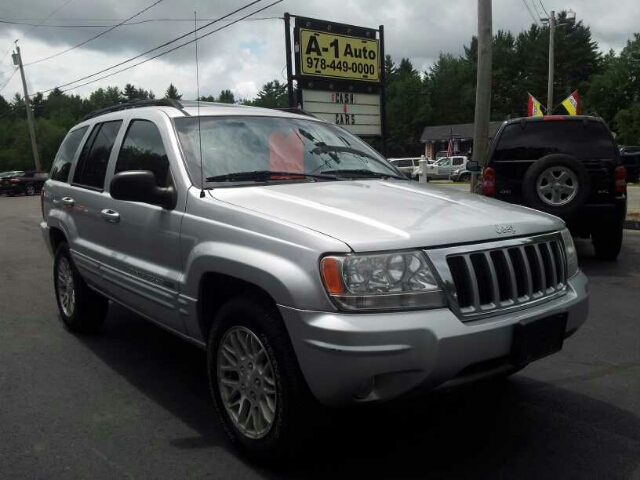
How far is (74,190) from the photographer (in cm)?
487

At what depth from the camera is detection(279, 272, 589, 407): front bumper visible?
2.46m

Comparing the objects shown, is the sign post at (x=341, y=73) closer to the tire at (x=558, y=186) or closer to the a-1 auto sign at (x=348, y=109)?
the a-1 auto sign at (x=348, y=109)

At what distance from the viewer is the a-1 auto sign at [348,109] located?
43.5 ft

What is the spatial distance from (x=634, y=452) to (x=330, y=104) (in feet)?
36.9

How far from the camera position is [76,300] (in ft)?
16.5

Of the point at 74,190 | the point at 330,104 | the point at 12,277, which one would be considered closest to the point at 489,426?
the point at 74,190

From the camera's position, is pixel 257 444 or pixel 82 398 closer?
pixel 257 444

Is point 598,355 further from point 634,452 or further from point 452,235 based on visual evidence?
point 452,235

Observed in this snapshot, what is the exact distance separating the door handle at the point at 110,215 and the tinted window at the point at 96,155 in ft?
1.01

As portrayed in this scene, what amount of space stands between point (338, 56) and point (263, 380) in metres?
11.7

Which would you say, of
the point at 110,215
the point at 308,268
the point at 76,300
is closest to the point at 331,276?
the point at 308,268

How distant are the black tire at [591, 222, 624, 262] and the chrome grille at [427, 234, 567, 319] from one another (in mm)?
5307

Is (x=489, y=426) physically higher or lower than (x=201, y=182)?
lower

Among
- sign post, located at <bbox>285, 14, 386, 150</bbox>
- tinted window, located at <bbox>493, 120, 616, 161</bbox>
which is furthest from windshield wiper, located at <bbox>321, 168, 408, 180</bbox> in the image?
sign post, located at <bbox>285, 14, 386, 150</bbox>
